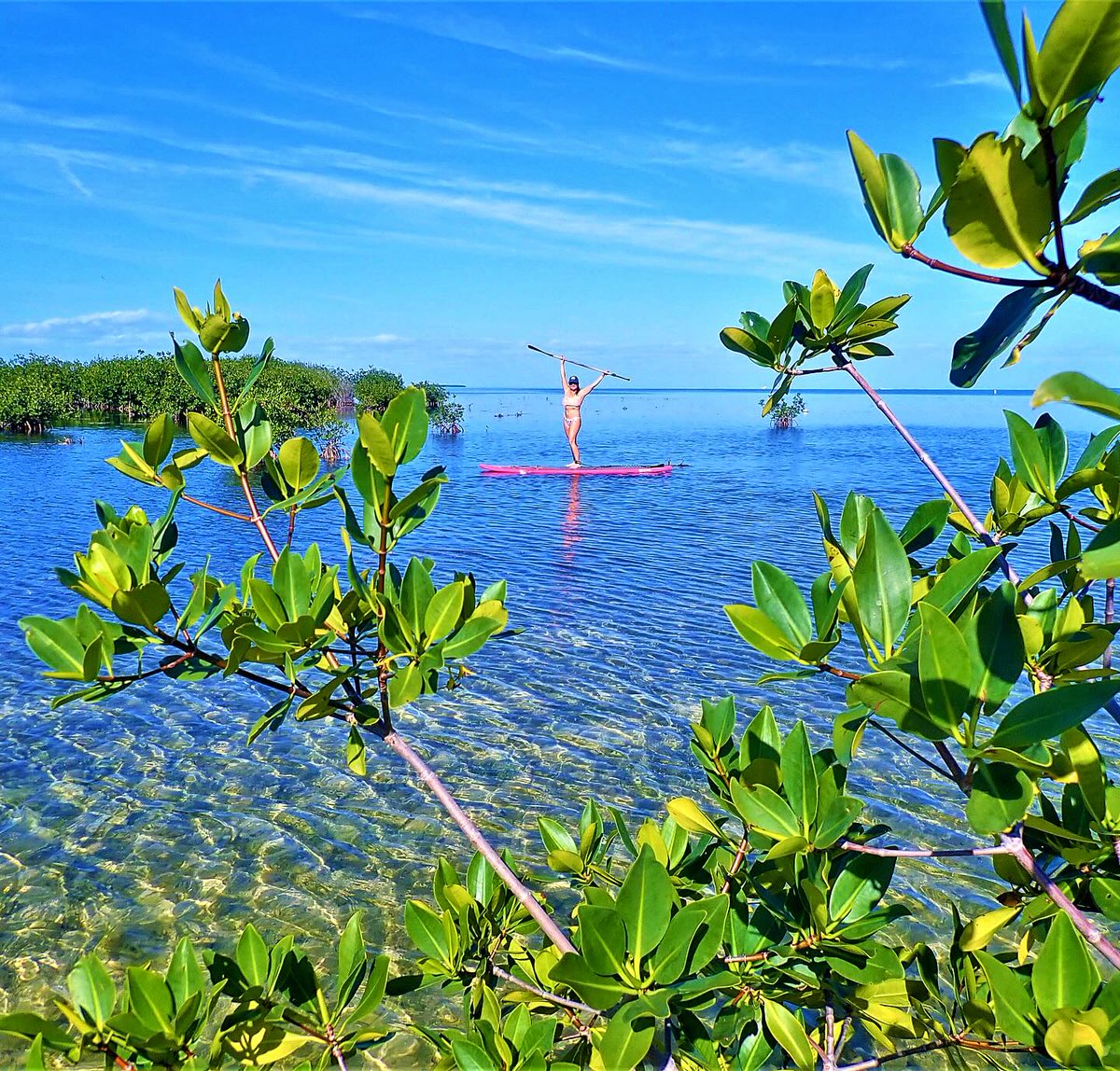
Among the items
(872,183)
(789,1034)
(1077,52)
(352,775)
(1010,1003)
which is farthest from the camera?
(352,775)

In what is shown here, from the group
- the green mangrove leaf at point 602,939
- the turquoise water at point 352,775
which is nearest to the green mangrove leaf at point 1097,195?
the green mangrove leaf at point 602,939

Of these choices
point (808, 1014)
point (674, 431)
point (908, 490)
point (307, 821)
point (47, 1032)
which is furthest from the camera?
point (674, 431)

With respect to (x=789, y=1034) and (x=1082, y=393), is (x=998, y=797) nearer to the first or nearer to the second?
(x=1082, y=393)

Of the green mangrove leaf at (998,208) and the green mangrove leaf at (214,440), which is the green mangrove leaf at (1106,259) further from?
the green mangrove leaf at (214,440)

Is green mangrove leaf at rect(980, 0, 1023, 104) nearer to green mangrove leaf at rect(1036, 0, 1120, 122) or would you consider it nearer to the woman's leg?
green mangrove leaf at rect(1036, 0, 1120, 122)

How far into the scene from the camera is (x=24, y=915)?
369 centimetres

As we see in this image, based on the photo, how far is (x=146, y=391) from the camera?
126 feet

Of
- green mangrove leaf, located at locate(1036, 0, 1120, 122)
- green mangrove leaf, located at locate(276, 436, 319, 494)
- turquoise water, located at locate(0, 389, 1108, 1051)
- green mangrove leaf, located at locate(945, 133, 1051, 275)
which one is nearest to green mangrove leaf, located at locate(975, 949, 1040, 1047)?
green mangrove leaf, located at locate(945, 133, 1051, 275)

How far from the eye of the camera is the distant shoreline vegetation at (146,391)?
30.7 metres

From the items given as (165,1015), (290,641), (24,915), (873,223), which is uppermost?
(873,223)

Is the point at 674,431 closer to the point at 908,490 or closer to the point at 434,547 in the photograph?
the point at 908,490

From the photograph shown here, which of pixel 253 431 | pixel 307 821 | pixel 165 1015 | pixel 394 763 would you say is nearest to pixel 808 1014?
pixel 165 1015

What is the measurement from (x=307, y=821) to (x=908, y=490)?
15.9m

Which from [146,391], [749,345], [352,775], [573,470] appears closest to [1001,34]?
[749,345]
